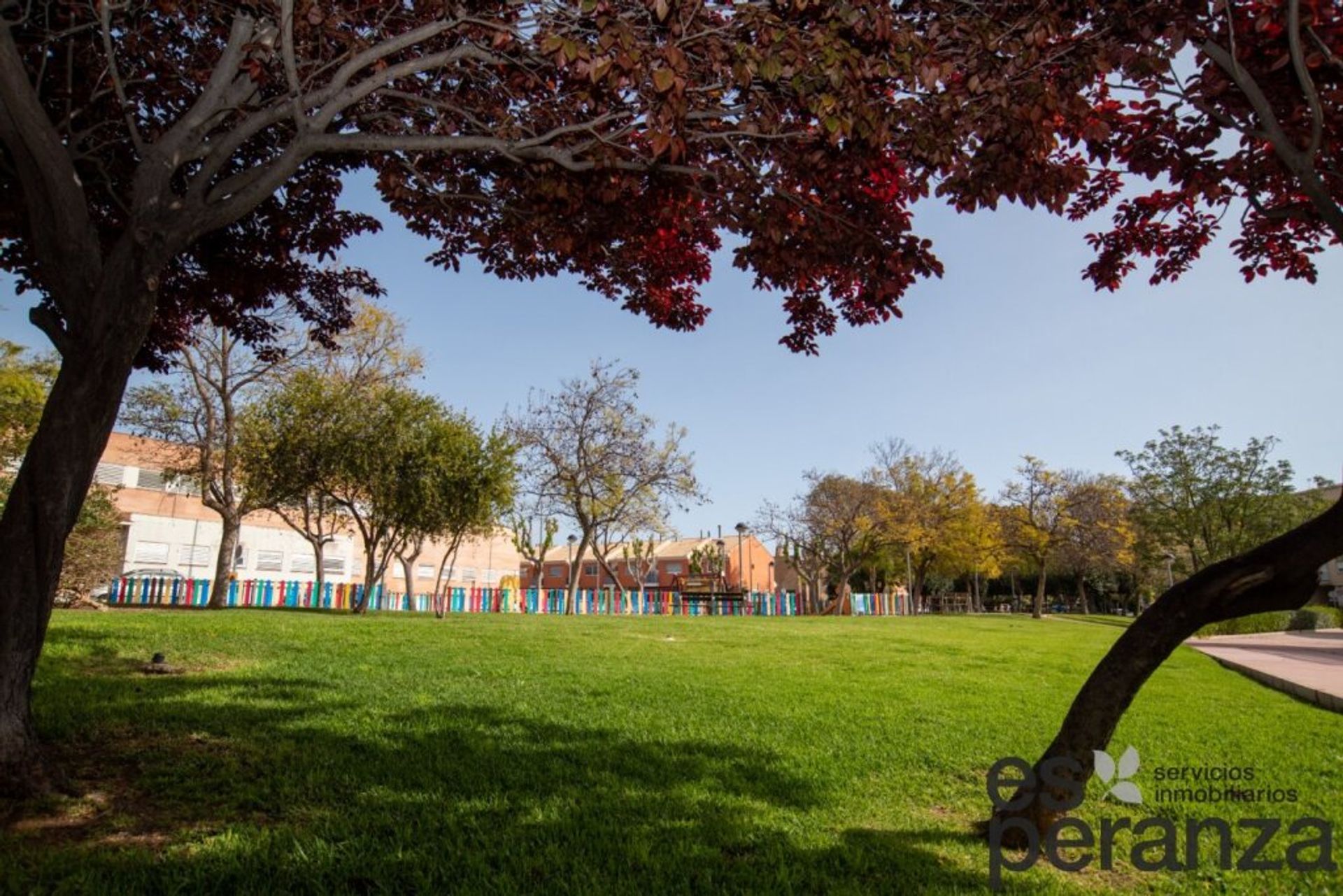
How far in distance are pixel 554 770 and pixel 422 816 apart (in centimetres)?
114

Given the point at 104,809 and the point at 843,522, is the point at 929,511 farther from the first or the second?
the point at 104,809

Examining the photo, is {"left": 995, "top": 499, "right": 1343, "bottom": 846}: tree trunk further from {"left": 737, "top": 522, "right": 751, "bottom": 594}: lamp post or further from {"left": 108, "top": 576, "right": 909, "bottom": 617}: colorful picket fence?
{"left": 737, "top": 522, "right": 751, "bottom": 594}: lamp post

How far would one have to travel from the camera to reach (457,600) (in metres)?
37.6

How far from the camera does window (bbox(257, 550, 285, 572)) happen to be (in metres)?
42.6

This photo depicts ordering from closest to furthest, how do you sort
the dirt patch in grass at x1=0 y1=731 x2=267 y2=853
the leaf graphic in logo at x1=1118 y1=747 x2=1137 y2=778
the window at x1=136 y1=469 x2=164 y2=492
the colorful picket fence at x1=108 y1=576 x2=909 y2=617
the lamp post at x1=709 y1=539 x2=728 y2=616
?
1. the dirt patch in grass at x1=0 y1=731 x2=267 y2=853
2. the leaf graphic in logo at x1=1118 y1=747 x2=1137 y2=778
3. the colorful picket fence at x1=108 y1=576 x2=909 y2=617
4. the window at x1=136 y1=469 x2=164 y2=492
5. the lamp post at x1=709 y1=539 x2=728 y2=616

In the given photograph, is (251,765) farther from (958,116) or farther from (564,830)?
(958,116)

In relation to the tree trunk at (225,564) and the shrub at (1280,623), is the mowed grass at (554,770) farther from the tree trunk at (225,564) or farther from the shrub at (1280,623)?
the shrub at (1280,623)

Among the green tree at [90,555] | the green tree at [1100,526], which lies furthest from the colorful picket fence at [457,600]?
the green tree at [1100,526]

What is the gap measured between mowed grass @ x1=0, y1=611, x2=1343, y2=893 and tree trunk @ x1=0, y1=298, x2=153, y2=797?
45 cm

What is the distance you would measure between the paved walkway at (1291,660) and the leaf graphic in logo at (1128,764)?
20.3 ft

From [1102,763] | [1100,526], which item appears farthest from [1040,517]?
[1102,763]

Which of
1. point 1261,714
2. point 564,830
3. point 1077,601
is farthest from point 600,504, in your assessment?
point 1077,601

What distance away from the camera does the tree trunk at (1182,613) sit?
3174 mm

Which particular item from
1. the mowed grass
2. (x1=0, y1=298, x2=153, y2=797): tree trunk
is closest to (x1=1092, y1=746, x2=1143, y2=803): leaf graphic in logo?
the mowed grass
